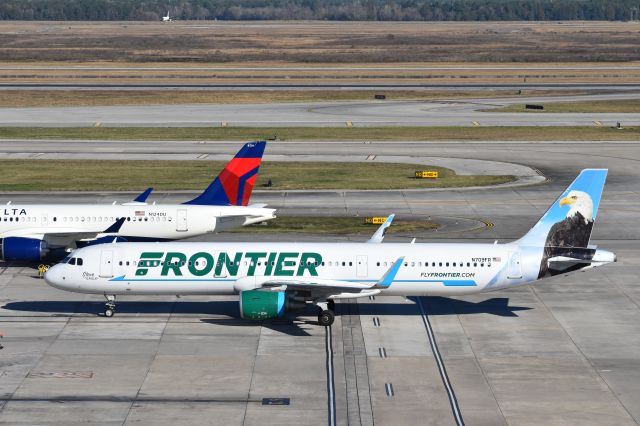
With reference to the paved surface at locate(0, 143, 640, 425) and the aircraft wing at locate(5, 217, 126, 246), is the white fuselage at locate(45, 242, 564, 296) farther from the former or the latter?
the aircraft wing at locate(5, 217, 126, 246)

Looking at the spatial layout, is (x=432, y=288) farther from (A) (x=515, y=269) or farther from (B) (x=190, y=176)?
(B) (x=190, y=176)

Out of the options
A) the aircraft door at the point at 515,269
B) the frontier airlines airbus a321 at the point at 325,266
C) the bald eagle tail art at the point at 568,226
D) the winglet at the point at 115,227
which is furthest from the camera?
the winglet at the point at 115,227

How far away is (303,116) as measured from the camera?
131 m

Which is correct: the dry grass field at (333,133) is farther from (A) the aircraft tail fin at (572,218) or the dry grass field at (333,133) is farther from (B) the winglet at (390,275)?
(B) the winglet at (390,275)

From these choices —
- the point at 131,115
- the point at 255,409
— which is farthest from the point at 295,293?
the point at 131,115

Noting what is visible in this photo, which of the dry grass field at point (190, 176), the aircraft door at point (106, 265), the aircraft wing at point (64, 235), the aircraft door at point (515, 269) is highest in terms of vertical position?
the aircraft door at point (515, 269)

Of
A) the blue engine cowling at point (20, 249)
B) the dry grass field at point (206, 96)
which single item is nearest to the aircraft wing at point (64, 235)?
the blue engine cowling at point (20, 249)

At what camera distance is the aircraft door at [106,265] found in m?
48.0

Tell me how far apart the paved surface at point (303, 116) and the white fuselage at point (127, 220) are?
6178cm

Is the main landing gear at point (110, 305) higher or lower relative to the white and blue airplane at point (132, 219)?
lower

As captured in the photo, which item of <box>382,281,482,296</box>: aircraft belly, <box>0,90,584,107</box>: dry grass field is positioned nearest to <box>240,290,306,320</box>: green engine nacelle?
<box>382,281,482,296</box>: aircraft belly

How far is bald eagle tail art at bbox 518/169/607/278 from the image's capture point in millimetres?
48406

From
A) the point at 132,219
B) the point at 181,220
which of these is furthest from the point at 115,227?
the point at 181,220

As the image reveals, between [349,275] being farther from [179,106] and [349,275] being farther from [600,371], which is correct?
[179,106]
